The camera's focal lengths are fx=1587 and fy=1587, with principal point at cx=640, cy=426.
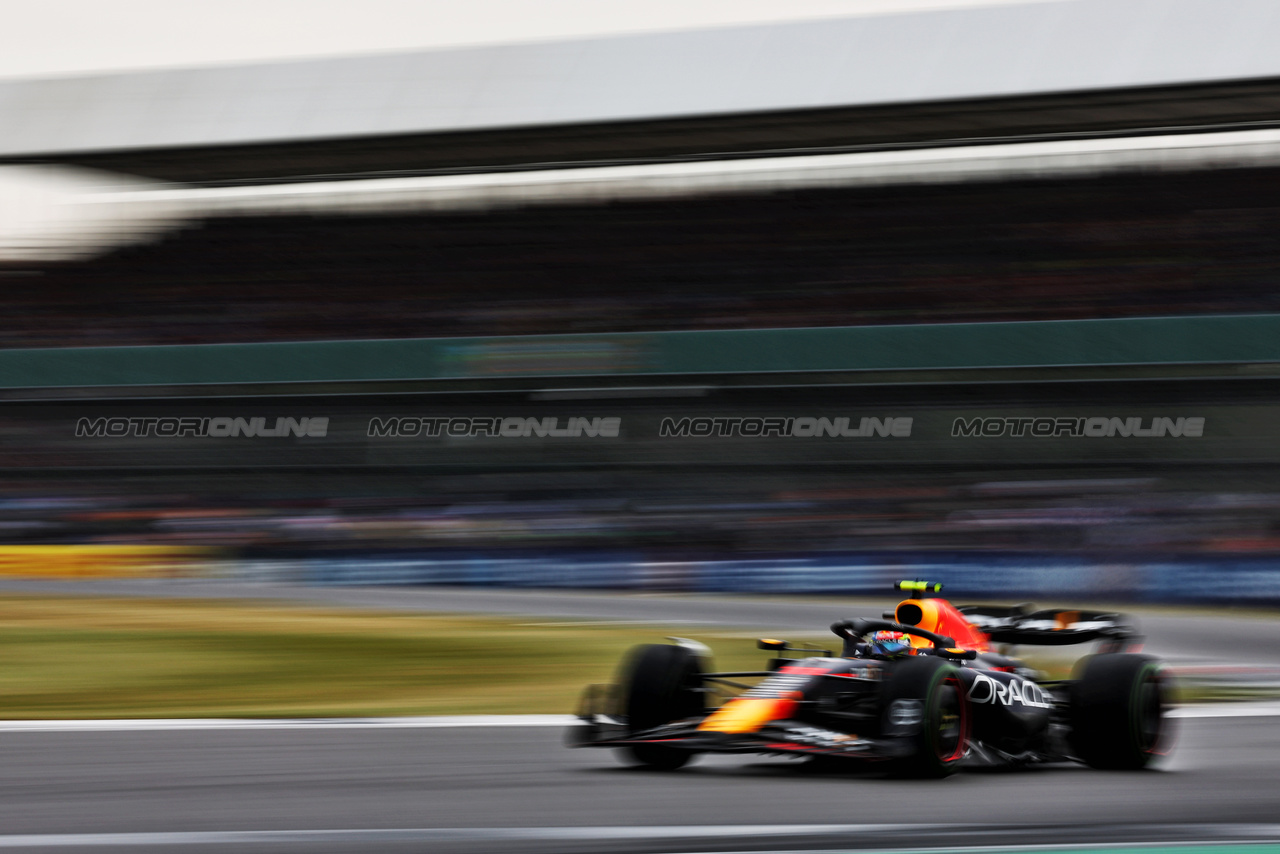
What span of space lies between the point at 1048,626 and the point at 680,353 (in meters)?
15.2

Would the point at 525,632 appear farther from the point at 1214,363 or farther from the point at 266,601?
the point at 1214,363

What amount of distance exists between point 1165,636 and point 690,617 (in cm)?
436

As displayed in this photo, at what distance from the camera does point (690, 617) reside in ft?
50.3

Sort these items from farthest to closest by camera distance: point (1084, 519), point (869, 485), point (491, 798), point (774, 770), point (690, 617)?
1. point (869, 485)
2. point (1084, 519)
3. point (690, 617)
4. point (774, 770)
5. point (491, 798)

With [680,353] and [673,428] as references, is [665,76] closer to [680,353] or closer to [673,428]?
[680,353]

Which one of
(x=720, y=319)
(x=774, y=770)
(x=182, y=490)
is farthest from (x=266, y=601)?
(x=774, y=770)

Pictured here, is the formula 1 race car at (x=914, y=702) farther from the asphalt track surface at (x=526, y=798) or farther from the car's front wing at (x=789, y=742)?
the asphalt track surface at (x=526, y=798)

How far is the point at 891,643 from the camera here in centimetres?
631

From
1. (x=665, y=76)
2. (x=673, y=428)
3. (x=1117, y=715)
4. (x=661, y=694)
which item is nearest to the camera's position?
(x=661, y=694)

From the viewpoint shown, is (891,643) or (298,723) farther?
(298,723)

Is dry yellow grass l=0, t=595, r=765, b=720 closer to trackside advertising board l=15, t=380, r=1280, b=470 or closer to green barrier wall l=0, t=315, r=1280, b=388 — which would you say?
trackside advertising board l=15, t=380, r=1280, b=470

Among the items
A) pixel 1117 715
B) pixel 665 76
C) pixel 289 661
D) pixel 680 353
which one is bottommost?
pixel 289 661

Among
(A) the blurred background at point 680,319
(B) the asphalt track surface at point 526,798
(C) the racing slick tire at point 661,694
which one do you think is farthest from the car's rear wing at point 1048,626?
(A) the blurred background at point 680,319

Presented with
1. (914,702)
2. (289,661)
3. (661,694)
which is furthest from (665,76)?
(914,702)
